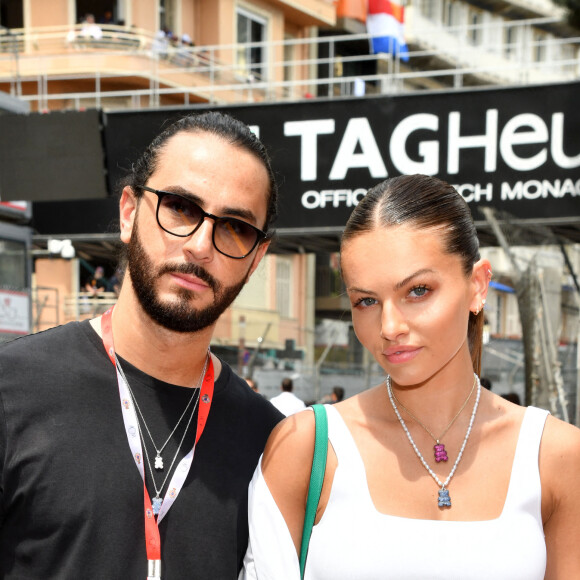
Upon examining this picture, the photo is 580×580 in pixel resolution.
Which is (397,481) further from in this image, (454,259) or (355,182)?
(355,182)

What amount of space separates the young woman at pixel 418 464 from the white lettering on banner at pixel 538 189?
8469mm

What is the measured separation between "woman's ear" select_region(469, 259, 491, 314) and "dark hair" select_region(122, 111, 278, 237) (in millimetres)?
726

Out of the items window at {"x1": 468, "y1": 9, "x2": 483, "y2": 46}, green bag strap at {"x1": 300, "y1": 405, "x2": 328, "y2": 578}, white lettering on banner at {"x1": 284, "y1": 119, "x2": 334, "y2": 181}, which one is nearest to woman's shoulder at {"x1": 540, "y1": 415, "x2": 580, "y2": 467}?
green bag strap at {"x1": 300, "y1": 405, "x2": 328, "y2": 578}

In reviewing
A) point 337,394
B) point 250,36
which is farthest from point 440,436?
point 250,36

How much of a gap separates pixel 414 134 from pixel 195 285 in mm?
8904

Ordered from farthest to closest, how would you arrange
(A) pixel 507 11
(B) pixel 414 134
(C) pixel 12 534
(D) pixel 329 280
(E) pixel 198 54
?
(A) pixel 507 11
(D) pixel 329 280
(E) pixel 198 54
(B) pixel 414 134
(C) pixel 12 534

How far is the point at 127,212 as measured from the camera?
9.21 ft

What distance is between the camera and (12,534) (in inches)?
92.6

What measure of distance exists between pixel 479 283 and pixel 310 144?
909cm

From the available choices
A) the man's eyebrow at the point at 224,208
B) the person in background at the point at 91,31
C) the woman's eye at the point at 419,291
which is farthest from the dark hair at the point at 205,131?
the person in background at the point at 91,31

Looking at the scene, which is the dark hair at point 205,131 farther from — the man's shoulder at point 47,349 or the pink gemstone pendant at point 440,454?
the pink gemstone pendant at point 440,454

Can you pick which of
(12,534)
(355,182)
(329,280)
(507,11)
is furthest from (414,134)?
(507,11)

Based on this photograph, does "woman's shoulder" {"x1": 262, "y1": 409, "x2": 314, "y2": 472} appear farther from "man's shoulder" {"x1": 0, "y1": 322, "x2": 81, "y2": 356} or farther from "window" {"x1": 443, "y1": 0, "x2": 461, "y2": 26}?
"window" {"x1": 443, "y1": 0, "x2": 461, "y2": 26}

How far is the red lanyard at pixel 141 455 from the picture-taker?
2388mm
